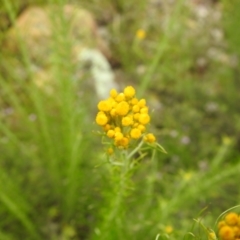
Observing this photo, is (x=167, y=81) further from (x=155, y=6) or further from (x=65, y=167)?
(x=65, y=167)

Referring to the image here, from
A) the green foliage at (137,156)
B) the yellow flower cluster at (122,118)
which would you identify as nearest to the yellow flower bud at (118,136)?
the yellow flower cluster at (122,118)

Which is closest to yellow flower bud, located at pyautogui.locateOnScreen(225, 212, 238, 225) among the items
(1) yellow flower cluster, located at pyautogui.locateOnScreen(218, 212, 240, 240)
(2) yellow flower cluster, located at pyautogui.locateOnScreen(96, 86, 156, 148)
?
(1) yellow flower cluster, located at pyautogui.locateOnScreen(218, 212, 240, 240)

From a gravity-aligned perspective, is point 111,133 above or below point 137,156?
above

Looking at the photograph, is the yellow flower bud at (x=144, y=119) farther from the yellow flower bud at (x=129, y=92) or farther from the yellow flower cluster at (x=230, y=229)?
the yellow flower cluster at (x=230, y=229)

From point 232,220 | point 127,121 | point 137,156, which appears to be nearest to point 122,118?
point 127,121

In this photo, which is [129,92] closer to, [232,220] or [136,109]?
[136,109]

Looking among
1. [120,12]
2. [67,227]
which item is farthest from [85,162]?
[120,12]
